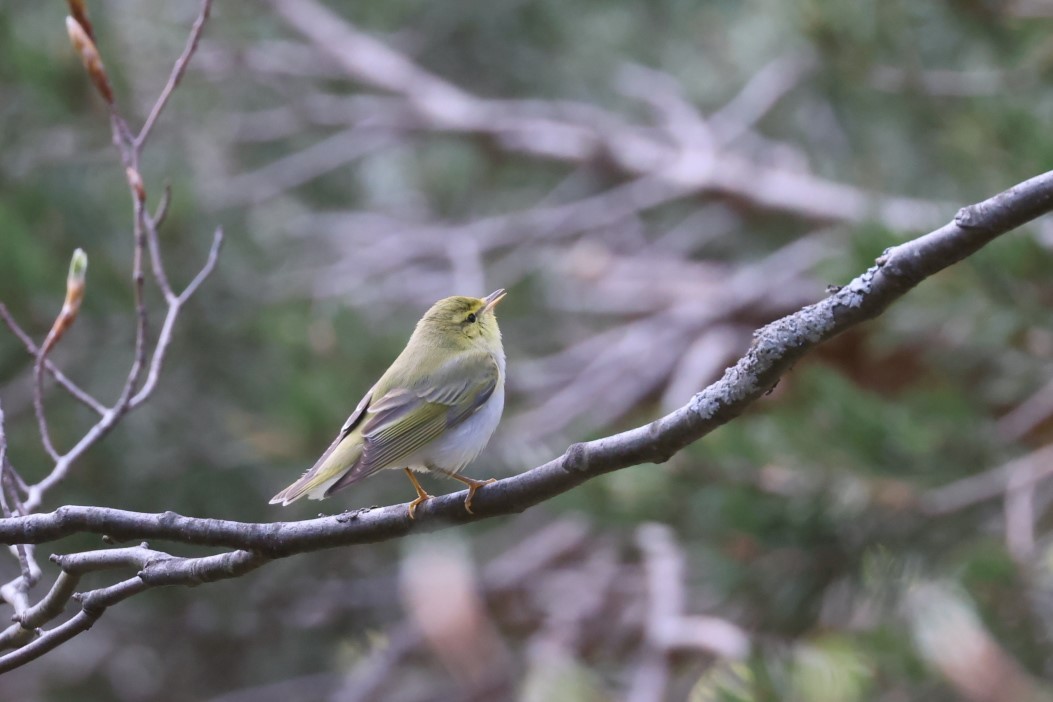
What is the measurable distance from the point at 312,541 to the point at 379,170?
26.5 ft

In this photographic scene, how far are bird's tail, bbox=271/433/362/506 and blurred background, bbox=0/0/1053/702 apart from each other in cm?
73

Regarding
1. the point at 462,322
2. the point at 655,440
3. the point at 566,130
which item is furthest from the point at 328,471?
A: the point at 566,130

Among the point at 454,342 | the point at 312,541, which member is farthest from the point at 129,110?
the point at 312,541

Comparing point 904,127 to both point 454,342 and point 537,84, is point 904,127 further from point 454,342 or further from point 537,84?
point 454,342

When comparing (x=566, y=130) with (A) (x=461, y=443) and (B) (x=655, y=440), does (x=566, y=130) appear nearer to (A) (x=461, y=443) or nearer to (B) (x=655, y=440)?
(A) (x=461, y=443)

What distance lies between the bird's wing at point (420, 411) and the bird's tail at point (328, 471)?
36 mm

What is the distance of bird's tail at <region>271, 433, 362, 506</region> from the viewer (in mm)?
2245

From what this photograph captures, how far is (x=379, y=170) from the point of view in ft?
30.7

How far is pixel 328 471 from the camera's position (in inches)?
95.5

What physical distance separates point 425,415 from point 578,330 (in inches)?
160

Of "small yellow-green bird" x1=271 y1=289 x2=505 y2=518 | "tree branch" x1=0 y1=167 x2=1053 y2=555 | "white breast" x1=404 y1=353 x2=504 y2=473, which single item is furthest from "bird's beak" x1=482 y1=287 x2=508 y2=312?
"tree branch" x1=0 y1=167 x2=1053 y2=555

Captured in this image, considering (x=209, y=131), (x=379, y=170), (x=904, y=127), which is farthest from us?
(x=379, y=170)

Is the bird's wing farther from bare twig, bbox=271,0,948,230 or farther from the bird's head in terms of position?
bare twig, bbox=271,0,948,230

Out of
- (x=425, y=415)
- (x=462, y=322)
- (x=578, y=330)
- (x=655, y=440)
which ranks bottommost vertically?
(x=655, y=440)
